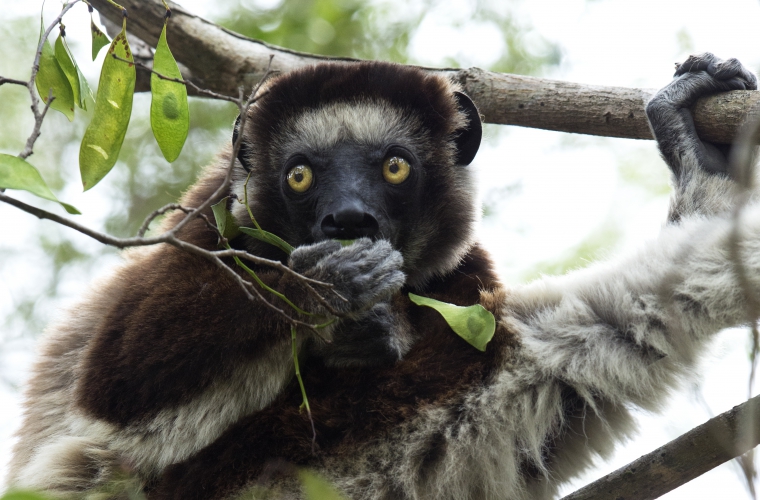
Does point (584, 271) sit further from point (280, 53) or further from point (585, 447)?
point (280, 53)

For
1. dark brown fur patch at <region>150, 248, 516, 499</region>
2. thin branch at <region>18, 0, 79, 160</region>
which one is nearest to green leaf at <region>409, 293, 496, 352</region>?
dark brown fur patch at <region>150, 248, 516, 499</region>

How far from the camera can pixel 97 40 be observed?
4086 mm

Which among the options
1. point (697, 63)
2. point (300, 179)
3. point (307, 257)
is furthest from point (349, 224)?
point (697, 63)

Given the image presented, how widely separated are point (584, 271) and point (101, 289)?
11.0 ft

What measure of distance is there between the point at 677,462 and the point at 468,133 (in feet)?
10.3

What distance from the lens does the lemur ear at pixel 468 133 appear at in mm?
5645

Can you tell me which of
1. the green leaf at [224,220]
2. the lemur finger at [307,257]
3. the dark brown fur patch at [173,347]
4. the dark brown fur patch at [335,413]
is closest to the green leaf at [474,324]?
the dark brown fur patch at [335,413]

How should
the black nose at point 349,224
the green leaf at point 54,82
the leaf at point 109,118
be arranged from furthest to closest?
the black nose at point 349,224 → the green leaf at point 54,82 → the leaf at point 109,118

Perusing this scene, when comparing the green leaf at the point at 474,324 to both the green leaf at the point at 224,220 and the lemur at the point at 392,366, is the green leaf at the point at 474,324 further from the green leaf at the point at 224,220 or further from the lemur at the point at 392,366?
the green leaf at the point at 224,220

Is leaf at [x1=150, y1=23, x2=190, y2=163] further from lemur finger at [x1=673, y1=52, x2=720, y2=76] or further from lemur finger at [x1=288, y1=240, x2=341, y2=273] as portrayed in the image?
lemur finger at [x1=673, y1=52, x2=720, y2=76]

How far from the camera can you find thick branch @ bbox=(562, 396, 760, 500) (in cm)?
316

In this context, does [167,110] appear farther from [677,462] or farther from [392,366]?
[677,462]

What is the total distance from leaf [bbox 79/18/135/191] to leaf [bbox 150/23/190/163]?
13 cm

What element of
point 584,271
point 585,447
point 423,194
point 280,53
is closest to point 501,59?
point 280,53
